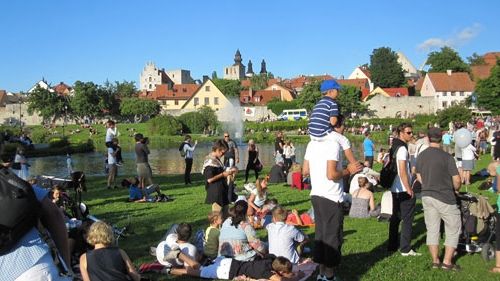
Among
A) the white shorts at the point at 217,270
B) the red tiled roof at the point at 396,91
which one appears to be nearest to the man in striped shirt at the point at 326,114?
the white shorts at the point at 217,270

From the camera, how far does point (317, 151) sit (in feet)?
21.6

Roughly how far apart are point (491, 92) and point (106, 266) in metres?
60.5

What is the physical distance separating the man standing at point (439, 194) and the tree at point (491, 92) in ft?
184

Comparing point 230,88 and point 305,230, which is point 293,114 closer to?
point 230,88

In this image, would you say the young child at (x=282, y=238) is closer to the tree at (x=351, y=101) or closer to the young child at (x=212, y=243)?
the young child at (x=212, y=243)

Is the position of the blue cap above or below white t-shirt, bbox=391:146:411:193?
above

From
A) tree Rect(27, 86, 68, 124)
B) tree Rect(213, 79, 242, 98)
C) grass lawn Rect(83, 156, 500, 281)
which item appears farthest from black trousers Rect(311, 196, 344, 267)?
tree Rect(213, 79, 242, 98)

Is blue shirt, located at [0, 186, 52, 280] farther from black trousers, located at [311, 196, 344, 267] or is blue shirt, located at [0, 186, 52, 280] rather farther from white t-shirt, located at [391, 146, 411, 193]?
white t-shirt, located at [391, 146, 411, 193]

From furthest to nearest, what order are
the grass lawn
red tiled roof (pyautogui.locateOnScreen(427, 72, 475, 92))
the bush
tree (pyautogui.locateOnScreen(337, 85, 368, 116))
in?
red tiled roof (pyautogui.locateOnScreen(427, 72, 475, 92)) → tree (pyautogui.locateOnScreen(337, 85, 368, 116)) → the bush → the grass lawn

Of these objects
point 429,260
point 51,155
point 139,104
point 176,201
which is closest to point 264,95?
point 139,104

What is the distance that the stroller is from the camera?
809cm

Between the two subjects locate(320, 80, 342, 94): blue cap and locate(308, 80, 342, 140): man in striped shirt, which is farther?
locate(320, 80, 342, 94): blue cap

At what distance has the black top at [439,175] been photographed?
7316 millimetres

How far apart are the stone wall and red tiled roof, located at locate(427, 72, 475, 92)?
5.10 m
